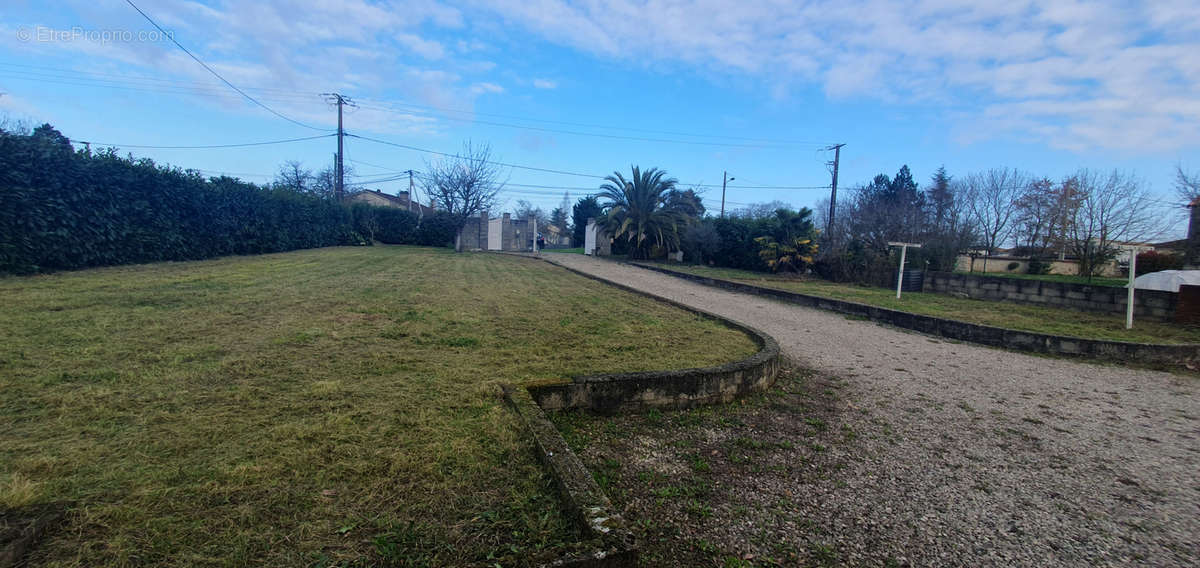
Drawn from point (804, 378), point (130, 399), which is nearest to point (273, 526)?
point (130, 399)

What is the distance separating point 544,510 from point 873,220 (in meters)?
19.5

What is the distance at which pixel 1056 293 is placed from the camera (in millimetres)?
11469

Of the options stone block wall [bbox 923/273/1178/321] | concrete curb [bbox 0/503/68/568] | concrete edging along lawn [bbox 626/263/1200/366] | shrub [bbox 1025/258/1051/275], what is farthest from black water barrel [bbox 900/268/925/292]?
concrete curb [bbox 0/503/68/568]

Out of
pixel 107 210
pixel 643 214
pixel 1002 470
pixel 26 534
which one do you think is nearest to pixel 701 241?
pixel 643 214

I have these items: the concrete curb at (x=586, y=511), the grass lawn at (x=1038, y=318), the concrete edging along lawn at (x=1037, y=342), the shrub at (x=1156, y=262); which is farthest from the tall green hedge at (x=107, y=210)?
the shrub at (x=1156, y=262)

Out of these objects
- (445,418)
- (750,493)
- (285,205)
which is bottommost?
(750,493)

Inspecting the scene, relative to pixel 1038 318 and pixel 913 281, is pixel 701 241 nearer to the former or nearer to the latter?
pixel 913 281

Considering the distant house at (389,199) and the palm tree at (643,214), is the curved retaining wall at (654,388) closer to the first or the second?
the palm tree at (643,214)

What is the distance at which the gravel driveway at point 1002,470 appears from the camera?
7.88ft

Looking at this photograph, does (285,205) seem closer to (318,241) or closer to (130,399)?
(318,241)

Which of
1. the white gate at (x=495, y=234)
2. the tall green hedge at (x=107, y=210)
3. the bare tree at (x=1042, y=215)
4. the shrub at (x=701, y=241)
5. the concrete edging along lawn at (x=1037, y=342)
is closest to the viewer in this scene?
the concrete edging along lawn at (x=1037, y=342)

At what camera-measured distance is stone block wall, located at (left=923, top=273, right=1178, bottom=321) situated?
370 inches

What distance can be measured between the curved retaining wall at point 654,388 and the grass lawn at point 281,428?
1.32 ft

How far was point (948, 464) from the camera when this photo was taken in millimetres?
3281
